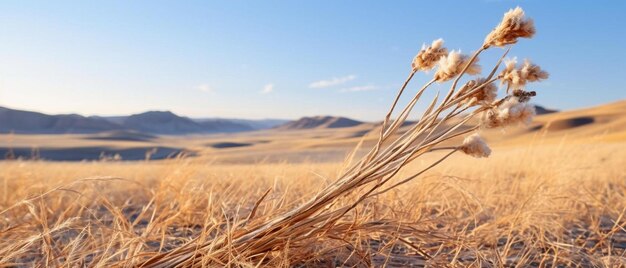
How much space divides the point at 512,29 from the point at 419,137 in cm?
31

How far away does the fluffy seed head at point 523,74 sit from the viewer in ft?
3.01

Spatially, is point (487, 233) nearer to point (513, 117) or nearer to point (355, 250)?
point (355, 250)

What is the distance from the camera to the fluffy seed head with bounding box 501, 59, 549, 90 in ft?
3.01

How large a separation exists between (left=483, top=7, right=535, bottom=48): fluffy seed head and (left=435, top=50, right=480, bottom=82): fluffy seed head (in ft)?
0.20

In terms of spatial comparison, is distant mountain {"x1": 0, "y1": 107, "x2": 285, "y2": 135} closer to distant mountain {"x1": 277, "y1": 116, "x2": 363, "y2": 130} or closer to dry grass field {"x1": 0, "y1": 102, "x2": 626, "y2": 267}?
distant mountain {"x1": 277, "y1": 116, "x2": 363, "y2": 130}

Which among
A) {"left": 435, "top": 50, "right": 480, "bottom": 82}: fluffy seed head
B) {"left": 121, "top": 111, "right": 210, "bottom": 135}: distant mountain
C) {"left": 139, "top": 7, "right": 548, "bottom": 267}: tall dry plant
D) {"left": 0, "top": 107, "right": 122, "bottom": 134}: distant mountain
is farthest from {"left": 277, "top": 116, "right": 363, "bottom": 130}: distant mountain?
{"left": 435, "top": 50, "right": 480, "bottom": 82}: fluffy seed head

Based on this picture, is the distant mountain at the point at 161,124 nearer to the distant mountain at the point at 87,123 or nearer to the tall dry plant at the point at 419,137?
the distant mountain at the point at 87,123

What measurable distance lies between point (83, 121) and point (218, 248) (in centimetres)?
9536

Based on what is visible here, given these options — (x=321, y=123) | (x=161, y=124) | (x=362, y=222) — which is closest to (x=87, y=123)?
(x=161, y=124)

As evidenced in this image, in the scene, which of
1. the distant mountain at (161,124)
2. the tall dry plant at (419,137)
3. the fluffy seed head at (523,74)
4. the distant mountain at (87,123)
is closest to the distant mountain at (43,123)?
the distant mountain at (87,123)

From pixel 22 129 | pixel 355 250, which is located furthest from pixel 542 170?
pixel 22 129

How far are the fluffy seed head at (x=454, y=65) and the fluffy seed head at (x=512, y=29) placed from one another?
0.06 meters

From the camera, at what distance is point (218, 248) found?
117 cm

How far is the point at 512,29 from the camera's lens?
89 cm
